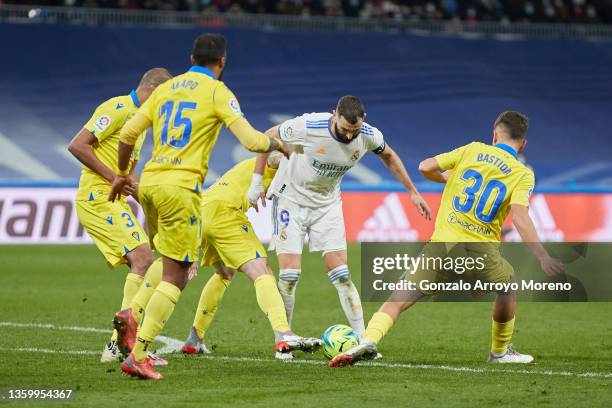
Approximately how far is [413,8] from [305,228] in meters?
22.7

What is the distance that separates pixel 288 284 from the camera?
962 cm

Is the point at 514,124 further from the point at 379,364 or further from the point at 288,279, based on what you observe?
the point at 288,279

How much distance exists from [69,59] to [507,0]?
1259cm

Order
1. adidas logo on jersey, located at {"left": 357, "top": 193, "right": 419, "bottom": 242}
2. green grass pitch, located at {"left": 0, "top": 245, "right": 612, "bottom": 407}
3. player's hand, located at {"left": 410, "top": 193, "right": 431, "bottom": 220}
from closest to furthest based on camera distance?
green grass pitch, located at {"left": 0, "top": 245, "right": 612, "bottom": 407}
player's hand, located at {"left": 410, "top": 193, "right": 431, "bottom": 220}
adidas logo on jersey, located at {"left": 357, "top": 193, "right": 419, "bottom": 242}

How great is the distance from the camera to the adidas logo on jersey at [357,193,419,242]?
69.9ft

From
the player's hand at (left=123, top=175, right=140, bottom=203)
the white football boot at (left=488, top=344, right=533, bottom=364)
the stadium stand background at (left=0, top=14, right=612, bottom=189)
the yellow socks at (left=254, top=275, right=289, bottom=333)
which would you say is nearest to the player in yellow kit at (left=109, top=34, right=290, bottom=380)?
the player's hand at (left=123, top=175, right=140, bottom=203)

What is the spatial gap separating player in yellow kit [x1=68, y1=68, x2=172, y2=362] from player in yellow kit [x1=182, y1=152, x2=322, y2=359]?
0.51 metres

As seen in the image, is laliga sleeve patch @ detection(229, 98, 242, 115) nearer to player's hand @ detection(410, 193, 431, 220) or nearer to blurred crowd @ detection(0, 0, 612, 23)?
player's hand @ detection(410, 193, 431, 220)

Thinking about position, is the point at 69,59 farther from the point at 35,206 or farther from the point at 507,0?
the point at 507,0

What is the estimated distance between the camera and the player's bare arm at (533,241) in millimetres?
7914

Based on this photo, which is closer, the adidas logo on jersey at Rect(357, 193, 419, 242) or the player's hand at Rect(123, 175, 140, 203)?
the player's hand at Rect(123, 175, 140, 203)

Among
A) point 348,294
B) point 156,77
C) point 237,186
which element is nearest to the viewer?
point 156,77

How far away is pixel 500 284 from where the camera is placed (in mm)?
8734

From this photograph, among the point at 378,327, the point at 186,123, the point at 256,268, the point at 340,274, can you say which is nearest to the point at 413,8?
the point at 340,274
